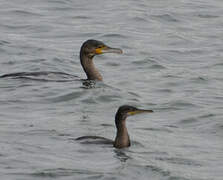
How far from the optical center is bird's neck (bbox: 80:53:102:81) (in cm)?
1738

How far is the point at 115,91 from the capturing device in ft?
54.6

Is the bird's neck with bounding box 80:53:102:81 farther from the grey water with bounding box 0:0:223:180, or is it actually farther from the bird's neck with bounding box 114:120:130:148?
the bird's neck with bounding box 114:120:130:148

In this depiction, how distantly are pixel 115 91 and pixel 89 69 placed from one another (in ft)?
3.32

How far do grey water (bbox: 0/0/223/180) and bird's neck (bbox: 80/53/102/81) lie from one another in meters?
0.20

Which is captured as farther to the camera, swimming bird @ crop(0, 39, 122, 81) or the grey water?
swimming bird @ crop(0, 39, 122, 81)

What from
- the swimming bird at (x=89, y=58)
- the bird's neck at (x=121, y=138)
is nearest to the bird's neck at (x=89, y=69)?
the swimming bird at (x=89, y=58)

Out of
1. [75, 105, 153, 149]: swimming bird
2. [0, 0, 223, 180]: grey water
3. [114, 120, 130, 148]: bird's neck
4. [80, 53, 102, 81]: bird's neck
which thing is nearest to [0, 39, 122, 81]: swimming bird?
[80, 53, 102, 81]: bird's neck

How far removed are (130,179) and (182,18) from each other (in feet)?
45.4

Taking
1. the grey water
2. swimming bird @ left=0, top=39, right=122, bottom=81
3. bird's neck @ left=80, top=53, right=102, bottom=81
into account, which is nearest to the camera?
the grey water

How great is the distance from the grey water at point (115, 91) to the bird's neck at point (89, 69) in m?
0.20

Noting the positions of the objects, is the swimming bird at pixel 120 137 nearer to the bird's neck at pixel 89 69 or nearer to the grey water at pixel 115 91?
the grey water at pixel 115 91

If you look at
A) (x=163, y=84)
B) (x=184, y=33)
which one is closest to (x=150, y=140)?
(x=163, y=84)

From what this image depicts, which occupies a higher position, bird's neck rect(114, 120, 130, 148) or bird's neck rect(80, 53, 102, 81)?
bird's neck rect(114, 120, 130, 148)

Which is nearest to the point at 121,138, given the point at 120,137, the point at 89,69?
the point at 120,137
